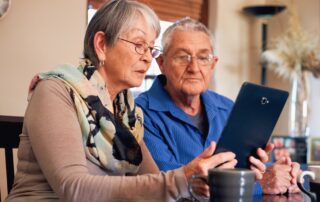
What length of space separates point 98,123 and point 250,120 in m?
0.39

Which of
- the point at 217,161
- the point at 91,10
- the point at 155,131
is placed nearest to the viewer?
the point at 217,161

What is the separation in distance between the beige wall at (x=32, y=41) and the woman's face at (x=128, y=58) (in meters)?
1.30

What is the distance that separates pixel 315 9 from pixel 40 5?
2.21 m

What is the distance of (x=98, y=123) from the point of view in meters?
1.22

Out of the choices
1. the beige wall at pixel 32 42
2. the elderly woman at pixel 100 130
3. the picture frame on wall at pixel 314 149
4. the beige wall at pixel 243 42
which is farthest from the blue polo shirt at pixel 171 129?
the beige wall at pixel 243 42

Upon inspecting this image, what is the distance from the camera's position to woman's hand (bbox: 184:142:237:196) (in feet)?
3.10

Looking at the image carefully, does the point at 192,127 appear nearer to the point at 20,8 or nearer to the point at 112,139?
the point at 112,139

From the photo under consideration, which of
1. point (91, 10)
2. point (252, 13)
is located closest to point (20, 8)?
point (91, 10)

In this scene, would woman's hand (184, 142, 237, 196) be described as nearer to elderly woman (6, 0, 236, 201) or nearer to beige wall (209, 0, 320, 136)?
elderly woman (6, 0, 236, 201)

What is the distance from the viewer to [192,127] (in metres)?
1.72

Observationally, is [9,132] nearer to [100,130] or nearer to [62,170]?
[100,130]

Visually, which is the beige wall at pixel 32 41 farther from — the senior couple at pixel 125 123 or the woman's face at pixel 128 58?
the woman's face at pixel 128 58

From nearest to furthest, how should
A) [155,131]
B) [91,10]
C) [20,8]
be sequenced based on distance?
[155,131], [20,8], [91,10]

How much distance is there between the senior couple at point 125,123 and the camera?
38.4 inches
